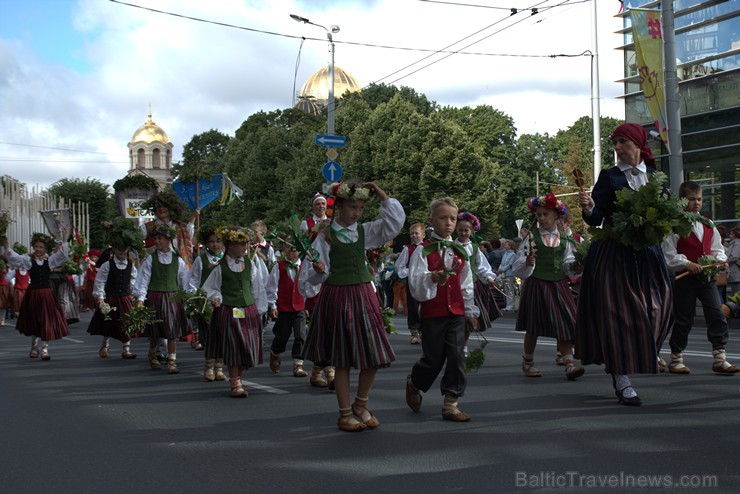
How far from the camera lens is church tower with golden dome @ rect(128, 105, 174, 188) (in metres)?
133

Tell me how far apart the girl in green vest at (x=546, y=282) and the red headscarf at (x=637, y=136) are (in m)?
1.96

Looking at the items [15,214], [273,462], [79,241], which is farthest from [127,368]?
[15,214]

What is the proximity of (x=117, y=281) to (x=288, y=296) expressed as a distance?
4130 millimetres

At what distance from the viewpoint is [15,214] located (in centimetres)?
3781

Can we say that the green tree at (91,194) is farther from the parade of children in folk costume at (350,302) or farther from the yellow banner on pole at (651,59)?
the parade of children in folk costume at (350,302)

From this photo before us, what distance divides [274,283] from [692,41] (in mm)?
22432

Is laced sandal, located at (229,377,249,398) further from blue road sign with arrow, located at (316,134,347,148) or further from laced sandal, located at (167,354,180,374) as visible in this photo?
blue road sign with arrow, located at (316,134,347,148)

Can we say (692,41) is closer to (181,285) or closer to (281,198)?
(181,285)

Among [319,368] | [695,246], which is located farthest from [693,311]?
[319,368]

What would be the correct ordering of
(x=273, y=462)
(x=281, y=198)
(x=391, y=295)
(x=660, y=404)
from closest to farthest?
1. (x=273, y=462)
2. (x=660, y=404)
3. (x=391, y=295)
4. (x=281, y=198)

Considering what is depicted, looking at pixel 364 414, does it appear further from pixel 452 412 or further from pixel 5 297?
pixel 5 297

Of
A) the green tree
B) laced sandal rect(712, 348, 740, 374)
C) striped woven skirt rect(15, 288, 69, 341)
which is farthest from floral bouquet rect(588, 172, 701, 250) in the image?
the green tree

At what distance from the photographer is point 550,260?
1010cm

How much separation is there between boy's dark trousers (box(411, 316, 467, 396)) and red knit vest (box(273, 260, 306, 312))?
4036 millimetres
